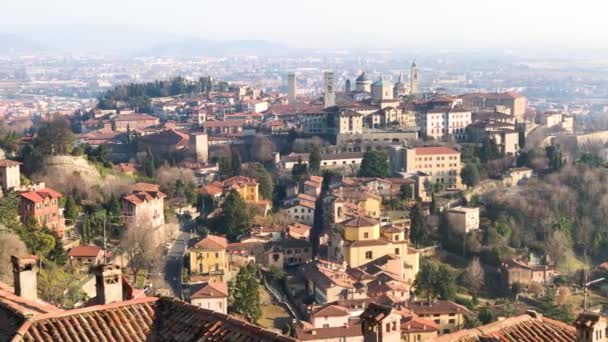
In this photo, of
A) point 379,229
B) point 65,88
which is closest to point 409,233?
point 379,229

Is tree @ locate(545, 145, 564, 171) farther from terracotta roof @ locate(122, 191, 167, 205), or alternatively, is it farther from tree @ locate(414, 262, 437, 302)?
terracotta roof @ locate(122, 191, 167, 205)

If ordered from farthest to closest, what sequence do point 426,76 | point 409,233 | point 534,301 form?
point 426,76, point 409,233, point 534,301

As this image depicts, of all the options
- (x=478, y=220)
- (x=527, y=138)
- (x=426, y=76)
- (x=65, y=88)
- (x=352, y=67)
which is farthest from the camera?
(x=352, y=67)

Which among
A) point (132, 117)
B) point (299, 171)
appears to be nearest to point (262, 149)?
point (299, 171)

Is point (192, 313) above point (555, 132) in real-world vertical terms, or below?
above

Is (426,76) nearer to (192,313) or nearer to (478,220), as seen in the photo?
(478,220)

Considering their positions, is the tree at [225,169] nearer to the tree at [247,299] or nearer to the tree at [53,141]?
the tree at [53,141]
